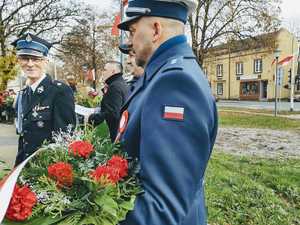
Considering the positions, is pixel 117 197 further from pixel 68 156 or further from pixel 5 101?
pixel 5 101

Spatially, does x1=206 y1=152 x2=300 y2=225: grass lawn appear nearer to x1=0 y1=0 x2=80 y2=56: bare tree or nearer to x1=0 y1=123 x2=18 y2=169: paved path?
x1=0 y1=123 x2=18 y2=169: paved path

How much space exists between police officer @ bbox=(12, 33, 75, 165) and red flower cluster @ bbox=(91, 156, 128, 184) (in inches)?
83.0

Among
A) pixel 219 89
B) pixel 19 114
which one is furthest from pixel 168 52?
pixel 219 89

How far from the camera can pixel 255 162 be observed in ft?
27.1

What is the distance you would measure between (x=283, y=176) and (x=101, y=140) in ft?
18.9

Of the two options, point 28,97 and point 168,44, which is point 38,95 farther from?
point 168,44

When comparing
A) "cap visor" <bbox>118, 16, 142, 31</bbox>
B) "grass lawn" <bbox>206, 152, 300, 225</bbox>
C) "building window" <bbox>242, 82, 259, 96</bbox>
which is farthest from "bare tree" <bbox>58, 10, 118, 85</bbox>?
"building window" <bbox>242, 82, 259, 96</bbox>

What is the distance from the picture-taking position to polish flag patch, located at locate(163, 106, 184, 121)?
1.24 meters

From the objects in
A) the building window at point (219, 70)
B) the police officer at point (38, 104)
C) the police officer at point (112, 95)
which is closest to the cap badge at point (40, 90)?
the police officer at point (38, 104)

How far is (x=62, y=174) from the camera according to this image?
1307 mm

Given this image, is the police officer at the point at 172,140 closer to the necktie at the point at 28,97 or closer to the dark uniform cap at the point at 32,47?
the necktie at the point at 28,97

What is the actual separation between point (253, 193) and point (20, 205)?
488cm

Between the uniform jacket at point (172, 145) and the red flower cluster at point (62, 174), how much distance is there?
220 mm

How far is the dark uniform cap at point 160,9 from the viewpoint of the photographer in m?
1.48
